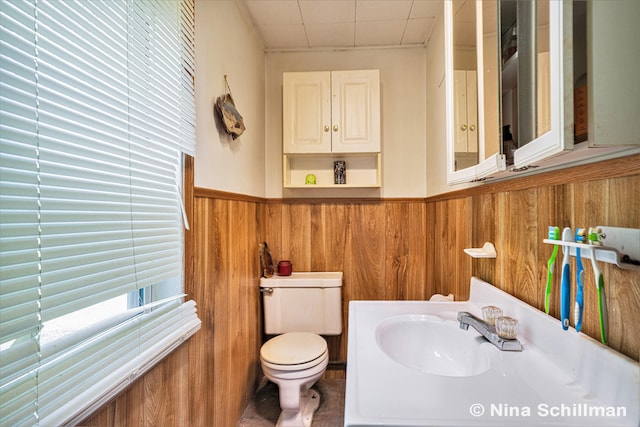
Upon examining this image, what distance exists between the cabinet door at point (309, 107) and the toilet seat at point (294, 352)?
1295 mm

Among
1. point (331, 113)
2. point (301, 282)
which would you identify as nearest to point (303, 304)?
point (301, 282)

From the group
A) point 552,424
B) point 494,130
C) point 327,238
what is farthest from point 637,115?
point 327,238

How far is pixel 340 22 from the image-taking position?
194 centimetres

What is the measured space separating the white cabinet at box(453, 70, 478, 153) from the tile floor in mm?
1646

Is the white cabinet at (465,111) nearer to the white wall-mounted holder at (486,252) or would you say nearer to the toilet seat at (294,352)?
the white wall-mounted holder at (486,252)

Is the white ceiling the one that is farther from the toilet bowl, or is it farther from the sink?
the toilet bowl

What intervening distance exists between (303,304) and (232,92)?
56.4 inches

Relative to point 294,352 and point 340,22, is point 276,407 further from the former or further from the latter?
point 340,22

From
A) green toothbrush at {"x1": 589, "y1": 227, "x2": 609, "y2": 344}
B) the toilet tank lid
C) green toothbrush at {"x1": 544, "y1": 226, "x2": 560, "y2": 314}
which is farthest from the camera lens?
the toilet tank lid

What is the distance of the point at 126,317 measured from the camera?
81 centimetres

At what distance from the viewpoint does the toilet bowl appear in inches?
60.4

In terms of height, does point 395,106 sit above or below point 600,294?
above

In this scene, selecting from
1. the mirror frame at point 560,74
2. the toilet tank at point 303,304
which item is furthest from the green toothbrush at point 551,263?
the toilet tank at point 303,304

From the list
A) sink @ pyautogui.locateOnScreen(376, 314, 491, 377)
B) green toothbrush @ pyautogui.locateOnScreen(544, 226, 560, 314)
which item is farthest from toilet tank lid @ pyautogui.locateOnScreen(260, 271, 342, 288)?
green toothbrush @ pyautogui.locateOnScreen(544, 226, 560, 314)
